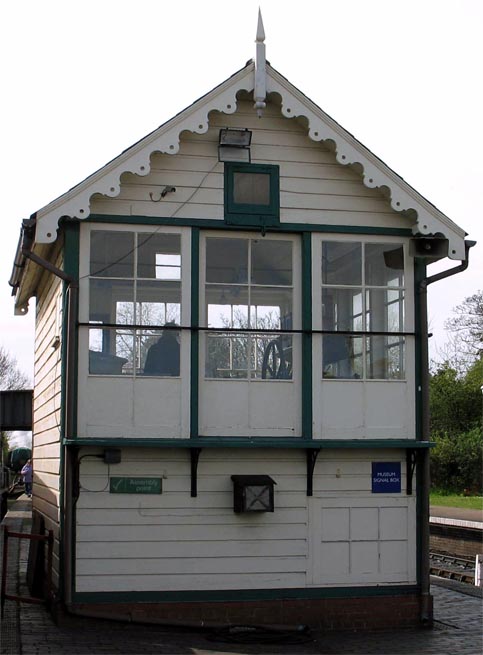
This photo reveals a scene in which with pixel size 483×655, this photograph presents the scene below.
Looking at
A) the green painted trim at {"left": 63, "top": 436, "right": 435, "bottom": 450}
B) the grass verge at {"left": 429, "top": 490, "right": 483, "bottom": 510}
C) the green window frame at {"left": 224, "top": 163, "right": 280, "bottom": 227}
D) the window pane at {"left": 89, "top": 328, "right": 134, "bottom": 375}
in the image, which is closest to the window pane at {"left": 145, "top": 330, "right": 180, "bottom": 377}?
the window pane at {"left": 89, "top": 328, "right": 134, "bottom": 375}

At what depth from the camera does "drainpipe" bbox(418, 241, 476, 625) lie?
12884 mm

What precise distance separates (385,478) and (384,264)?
8.98 feet

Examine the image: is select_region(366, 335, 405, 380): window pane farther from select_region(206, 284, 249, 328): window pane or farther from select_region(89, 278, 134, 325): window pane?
select_region(89, 278, 134, 325): window pane

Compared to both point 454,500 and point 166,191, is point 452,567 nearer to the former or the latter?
point 166,191

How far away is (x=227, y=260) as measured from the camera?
13.2 metres

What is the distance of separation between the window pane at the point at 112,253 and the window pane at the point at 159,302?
0.29 metres

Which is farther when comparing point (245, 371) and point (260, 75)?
point (245, 371)

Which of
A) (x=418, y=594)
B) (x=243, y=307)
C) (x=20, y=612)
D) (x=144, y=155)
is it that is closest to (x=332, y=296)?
(x=243, y=307)

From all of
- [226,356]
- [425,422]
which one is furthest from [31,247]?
[425,422]

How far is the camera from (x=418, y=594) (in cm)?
1294

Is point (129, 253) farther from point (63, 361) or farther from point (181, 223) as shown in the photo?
point (63, 361)

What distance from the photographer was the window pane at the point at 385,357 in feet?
43.5

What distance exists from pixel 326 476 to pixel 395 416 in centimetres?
116

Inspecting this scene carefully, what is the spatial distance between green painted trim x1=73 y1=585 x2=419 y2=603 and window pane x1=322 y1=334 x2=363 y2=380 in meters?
2.61
